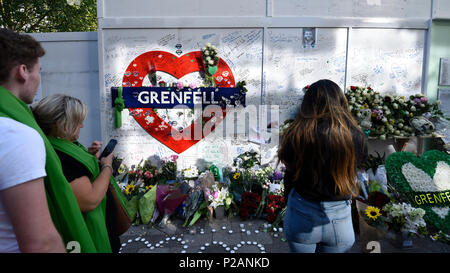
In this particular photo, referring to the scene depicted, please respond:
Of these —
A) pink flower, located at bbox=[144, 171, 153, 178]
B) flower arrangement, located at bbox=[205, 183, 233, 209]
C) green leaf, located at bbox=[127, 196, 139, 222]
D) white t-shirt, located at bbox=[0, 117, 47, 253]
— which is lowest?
green leaf, located at bbox=[127, 196, 139, 222]

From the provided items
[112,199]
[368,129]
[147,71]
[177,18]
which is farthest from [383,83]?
[112,199]

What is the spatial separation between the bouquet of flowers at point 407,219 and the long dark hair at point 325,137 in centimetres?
183

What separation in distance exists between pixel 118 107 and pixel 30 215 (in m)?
4.12

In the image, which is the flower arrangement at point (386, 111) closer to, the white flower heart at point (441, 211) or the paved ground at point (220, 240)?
the white flower heart at point (441, 211)

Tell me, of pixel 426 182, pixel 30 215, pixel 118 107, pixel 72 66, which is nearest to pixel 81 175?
pixel 30 215

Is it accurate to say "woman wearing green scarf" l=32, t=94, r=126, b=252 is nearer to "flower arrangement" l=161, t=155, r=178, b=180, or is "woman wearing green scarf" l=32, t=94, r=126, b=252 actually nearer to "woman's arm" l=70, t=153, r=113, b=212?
"woman's arm" l=70, t=153, r=113, b=212

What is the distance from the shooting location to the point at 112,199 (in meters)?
1.84

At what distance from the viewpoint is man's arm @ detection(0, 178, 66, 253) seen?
0.84 meters

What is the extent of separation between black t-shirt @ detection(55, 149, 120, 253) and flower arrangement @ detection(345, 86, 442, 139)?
3.96 metres

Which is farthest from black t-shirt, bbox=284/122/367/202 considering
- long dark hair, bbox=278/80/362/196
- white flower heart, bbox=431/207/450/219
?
white flower heart, bbox=431/207/450/219

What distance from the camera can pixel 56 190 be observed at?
113 centimetres

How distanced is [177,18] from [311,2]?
96.8 inches

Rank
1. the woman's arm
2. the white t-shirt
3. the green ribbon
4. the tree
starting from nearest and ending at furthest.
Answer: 1. the white t-shirt
2. the woman's arm
3. the green ribbon
4. the tree

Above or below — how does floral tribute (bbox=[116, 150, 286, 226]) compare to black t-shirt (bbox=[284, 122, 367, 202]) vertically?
below
